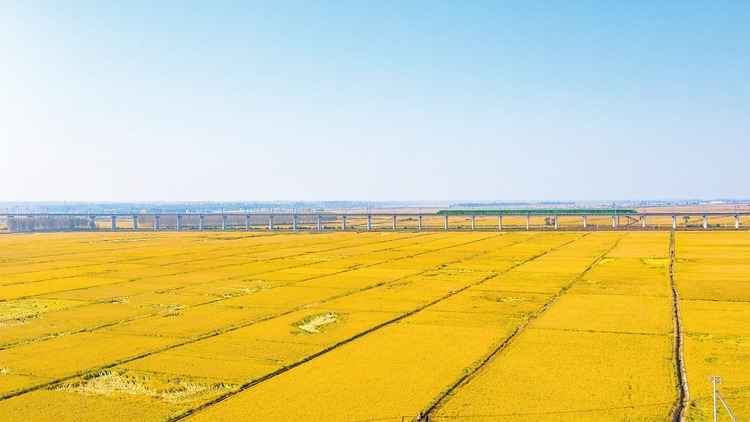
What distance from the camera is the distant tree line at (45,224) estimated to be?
15125cm

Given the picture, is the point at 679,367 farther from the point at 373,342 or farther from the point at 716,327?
the point at 373,342

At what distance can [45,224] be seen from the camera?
15612 cm

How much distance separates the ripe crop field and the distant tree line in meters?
110

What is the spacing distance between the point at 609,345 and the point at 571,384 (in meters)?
5.66

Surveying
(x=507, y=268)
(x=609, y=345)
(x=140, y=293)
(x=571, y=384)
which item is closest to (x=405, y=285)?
(x=507, y=268)

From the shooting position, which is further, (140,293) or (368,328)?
(140,293)

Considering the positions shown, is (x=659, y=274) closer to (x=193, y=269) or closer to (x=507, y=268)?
(x=507, y=268)

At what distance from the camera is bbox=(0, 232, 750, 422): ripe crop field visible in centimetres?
1812

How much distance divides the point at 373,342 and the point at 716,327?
14465 mm

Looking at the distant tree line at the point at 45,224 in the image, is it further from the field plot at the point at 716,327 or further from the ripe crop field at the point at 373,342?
the field plot at the point at 716,327

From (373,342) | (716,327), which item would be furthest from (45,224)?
(716,327)

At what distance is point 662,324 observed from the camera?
2816 cm

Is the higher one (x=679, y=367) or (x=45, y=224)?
(x=45, y=224)

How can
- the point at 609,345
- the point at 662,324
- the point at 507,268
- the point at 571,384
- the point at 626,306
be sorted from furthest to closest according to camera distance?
the point at 507,268
the point at 626,306
the point at 662,324
the point at 609,345
the point at 571,384
